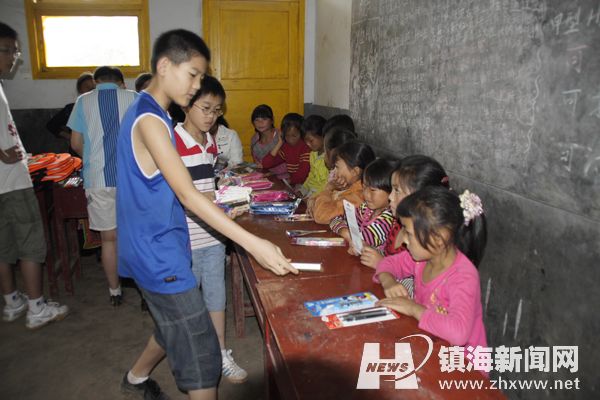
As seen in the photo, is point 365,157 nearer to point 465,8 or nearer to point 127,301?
point 465,8

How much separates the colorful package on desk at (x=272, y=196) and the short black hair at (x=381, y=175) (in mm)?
868

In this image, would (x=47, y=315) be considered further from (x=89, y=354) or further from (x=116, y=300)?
(x=89, y=354)

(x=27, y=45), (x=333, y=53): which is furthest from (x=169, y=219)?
(x=27, y=45)

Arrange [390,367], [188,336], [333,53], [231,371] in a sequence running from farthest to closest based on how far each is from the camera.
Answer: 1. [333,53]
2. [231,371]
3. [188,336]
4. [390,367]

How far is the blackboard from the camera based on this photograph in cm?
164

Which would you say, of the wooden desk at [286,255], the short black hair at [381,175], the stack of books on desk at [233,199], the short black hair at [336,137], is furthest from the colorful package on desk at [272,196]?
the short black hair at [381,175]

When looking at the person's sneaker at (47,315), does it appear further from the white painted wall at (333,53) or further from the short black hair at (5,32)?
the white painted wall at (333,53)

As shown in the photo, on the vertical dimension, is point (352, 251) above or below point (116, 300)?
above

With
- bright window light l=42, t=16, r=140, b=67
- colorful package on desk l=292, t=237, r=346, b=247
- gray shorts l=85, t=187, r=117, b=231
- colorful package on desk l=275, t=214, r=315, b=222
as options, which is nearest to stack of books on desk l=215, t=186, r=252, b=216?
colorful package on desk l=275, t=214, r=315, b=222

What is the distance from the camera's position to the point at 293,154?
4.32 metres

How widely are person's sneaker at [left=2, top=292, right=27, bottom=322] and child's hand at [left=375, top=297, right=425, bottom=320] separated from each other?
2.86 meters

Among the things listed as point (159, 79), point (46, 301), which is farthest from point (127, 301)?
point (159, 79)

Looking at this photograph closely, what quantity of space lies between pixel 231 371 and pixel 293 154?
90.1 inches

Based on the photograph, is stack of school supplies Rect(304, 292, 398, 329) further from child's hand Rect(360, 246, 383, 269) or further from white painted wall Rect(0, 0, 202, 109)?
Answer: white painted wall Rect(0, 0, 202, 109)
